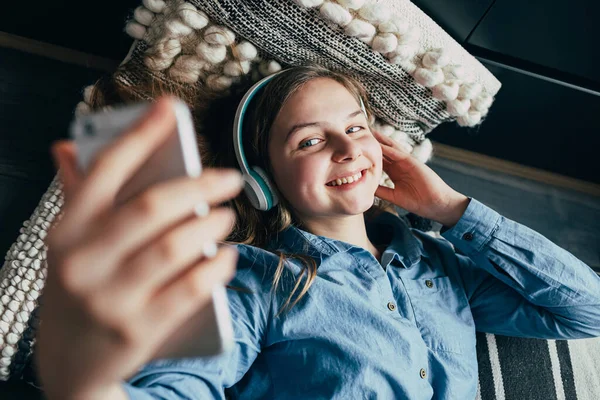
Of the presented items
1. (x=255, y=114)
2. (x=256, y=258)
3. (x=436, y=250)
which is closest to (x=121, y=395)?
(x=256, y=258)

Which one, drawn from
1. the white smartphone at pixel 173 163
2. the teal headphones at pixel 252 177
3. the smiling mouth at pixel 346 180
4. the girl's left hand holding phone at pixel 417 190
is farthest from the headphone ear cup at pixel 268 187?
the white smartphone at pixel 173 163

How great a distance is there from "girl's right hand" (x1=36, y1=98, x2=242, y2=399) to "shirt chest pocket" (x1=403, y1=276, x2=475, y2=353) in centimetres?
69

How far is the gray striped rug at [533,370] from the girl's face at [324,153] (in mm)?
468

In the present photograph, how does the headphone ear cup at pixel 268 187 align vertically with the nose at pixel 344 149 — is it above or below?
below

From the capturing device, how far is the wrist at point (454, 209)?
1.03 m

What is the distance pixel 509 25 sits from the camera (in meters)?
1.03

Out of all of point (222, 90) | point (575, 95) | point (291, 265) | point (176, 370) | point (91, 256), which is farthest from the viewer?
point (575, 95)

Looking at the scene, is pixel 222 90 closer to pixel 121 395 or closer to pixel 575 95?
pixel 121 395

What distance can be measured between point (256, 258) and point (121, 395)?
A: 0.49m

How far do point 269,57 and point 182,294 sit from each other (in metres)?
0.76

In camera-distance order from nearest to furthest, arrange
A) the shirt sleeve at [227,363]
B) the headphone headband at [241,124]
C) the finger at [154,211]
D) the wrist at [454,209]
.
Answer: the finger at [154,211]
the shirt sleeve at [227,363]
the headphone headband at [241,124]
the wrist at [454,209]

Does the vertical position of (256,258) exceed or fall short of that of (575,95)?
it falls short

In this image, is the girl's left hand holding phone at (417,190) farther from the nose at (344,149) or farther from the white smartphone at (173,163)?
the white smartphone at (173,163)

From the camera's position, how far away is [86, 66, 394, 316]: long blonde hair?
96cm
